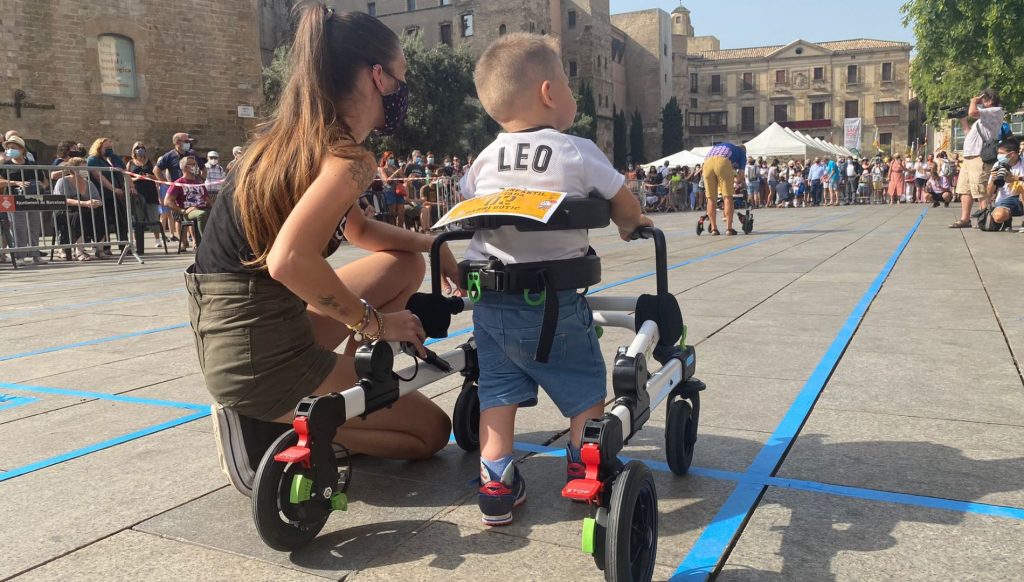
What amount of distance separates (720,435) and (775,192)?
29573 millimetres

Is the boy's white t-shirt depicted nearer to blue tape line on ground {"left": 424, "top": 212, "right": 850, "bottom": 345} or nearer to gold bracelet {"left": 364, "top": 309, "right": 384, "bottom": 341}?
A: gold bracelet {"left": 364, "top": 309, "right": 384, "bottom": 341}

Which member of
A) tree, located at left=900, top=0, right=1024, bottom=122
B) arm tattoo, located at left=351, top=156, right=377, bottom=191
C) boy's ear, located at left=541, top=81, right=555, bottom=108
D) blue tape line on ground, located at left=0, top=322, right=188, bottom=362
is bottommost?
blue tape line on ground, located at left=0, top=322, right=188, bottom=362

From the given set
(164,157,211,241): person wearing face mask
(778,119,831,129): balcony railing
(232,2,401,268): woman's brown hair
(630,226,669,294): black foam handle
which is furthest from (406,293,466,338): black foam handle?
(778,119,831,129): balcony railing

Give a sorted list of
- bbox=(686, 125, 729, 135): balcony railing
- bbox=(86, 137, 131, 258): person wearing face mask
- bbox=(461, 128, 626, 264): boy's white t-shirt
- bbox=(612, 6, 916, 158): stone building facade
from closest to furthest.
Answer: bbox=(461, 128, 626, 264): boy's white t-shirt → bbox=(86, 137, 131, 258): person wearing face mask → bbox=(612, 6, 916, 158): stone building facade → bbox=(686, 125, 729, 135): balcony railing

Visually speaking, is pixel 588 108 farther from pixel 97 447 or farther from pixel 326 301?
pixel 326 301

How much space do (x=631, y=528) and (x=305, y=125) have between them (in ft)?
4.57

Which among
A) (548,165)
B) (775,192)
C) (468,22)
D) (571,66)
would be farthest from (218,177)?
(571,66)

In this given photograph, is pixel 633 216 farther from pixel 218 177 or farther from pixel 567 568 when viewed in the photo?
pixel 218 177

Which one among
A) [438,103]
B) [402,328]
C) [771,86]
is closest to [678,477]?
[402,328]

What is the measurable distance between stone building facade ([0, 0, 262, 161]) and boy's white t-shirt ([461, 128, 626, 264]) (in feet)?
84.6

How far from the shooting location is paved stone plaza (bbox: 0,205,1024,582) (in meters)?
2.05

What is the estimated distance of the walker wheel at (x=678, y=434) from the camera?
2.51 m

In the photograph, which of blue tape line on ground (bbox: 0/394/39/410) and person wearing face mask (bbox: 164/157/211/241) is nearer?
blue tape line on ground (bbox: 0/394/39/410)

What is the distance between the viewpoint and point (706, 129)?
86.1 metres
